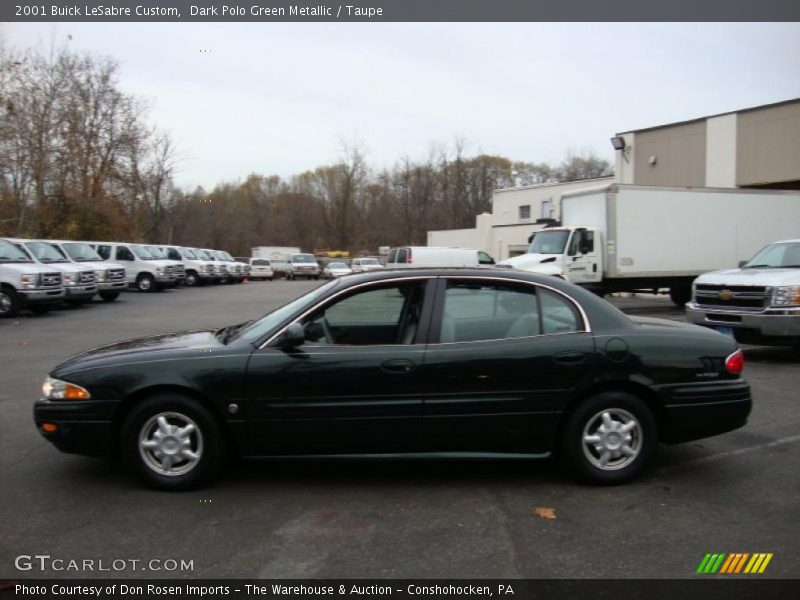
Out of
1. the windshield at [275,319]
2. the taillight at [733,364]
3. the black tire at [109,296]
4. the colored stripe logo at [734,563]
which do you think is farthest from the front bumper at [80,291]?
the colored stripe logo at [734,563]

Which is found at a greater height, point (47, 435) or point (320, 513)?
point (47, 435)

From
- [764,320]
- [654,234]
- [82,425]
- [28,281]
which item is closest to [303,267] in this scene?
[28,281]

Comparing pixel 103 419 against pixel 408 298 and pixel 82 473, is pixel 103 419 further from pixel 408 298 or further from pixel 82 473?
pixel 408 298

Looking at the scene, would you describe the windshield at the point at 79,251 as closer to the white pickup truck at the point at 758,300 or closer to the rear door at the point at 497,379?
the white pickup truck at the point at 758,300

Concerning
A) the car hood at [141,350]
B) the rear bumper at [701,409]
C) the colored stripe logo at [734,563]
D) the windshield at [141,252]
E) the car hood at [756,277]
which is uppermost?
the windshield at [141,252]

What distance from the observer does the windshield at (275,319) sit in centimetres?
438

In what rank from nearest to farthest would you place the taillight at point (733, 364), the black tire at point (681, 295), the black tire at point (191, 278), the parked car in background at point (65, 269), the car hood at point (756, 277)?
the taillight at point (733, 364) → the car hood at point (756, 277) → the parked car in background at point (65, 269) → the black tire at point (681, 295) → the black tire at point (191, 278)

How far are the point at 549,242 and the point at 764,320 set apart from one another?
8426mm

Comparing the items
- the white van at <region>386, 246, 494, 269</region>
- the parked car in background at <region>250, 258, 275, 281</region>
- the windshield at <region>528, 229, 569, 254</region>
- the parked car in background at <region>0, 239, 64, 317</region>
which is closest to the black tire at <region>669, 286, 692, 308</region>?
the windshield at <region>528, 229, 569, 254</region>

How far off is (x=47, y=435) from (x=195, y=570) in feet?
5.89

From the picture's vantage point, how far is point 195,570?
3.18 meters

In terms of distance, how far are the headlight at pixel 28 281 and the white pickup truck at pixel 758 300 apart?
48.9 feet

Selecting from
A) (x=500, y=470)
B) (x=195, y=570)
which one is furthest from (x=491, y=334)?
(x=195, y=570)

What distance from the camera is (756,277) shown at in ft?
29.8
